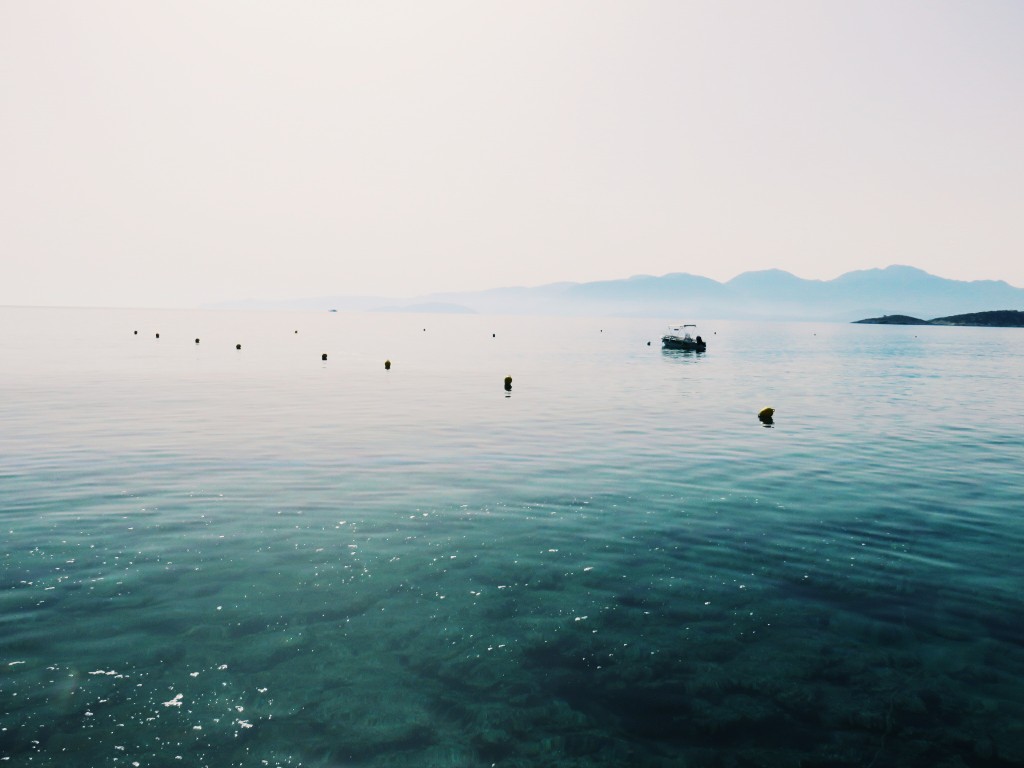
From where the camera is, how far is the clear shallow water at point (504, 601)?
9836 millimetres

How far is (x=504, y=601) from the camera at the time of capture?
14.2 m

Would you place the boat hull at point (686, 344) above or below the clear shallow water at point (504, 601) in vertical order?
above

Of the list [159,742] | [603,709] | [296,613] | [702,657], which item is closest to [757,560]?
[702,657]

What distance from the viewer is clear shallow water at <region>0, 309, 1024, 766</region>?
9.84 meters

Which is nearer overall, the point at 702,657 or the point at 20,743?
the point at 20,743

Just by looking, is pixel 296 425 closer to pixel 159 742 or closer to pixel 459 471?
pixel 459 471

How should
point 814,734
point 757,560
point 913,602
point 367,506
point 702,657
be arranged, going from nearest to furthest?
1. point 814,734
2. point 702,657
3. point 913,602
4. point 757,560
5. point 367,506

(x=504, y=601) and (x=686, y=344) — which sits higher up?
(x=686, y=344)

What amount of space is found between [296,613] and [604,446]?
69.0 ft

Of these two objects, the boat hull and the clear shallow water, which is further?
the boat hull

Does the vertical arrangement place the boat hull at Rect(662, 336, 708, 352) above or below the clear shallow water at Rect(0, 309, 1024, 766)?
above

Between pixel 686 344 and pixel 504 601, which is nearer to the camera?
pixel 504 601

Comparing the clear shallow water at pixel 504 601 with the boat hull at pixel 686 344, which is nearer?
the clear shallow water at pixel 504 601

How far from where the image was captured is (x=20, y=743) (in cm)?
913
